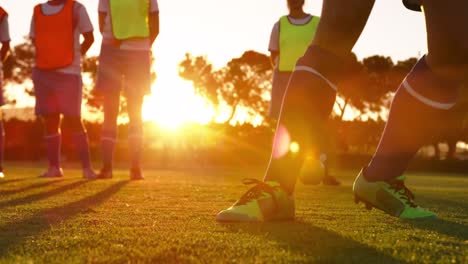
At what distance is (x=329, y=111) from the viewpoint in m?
2.98

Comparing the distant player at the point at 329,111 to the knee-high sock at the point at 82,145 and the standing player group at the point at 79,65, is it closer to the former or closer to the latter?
the standing player group at the point at 79,65

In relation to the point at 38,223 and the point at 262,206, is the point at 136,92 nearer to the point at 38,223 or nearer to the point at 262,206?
the point at 38,223

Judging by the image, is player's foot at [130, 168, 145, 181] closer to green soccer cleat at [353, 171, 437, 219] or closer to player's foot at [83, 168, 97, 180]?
player's foot at [83, 168, 97, 180]

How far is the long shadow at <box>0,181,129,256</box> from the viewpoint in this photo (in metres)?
2.20

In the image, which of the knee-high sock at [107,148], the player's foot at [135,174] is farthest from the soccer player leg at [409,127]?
the knee-high sock at [107,148]

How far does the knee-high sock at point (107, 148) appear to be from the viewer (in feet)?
25.1

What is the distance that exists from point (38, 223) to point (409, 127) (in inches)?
69.7

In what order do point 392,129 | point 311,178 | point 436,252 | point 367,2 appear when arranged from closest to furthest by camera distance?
1. point 436,252
2. point 367,2
3. point 392,129
4. point 311,178

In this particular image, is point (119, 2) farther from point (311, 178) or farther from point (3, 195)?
point (311, 178)

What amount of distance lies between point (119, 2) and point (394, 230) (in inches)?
231

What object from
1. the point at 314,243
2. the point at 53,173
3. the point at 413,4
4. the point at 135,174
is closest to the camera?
the point at 314,243

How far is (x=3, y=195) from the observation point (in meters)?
4.52

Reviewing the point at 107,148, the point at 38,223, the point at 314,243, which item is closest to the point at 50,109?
the point at 107,148

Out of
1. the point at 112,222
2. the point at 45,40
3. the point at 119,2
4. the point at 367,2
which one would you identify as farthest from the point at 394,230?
the point at 45,40
